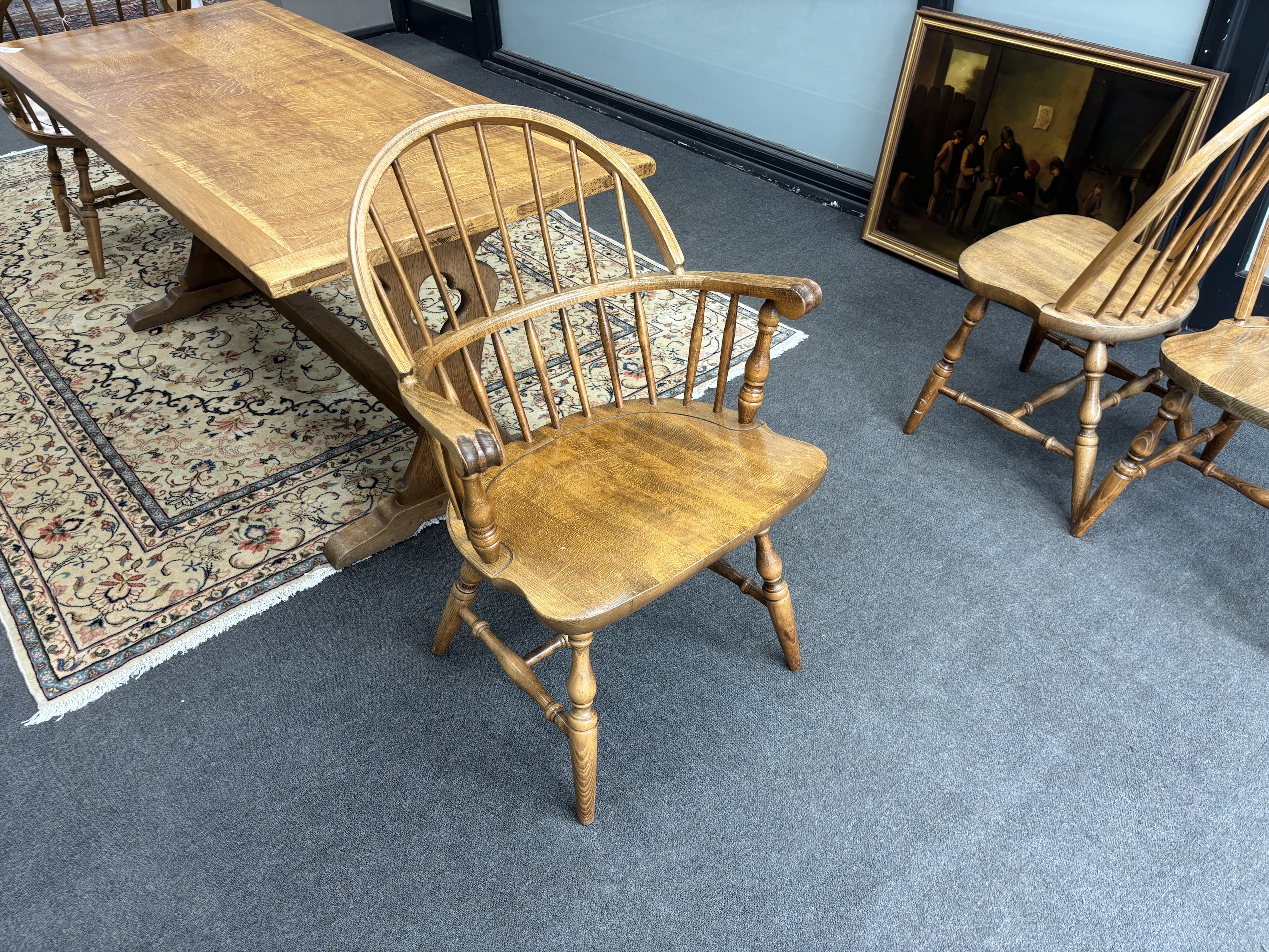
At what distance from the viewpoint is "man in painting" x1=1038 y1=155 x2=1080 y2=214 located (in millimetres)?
2539

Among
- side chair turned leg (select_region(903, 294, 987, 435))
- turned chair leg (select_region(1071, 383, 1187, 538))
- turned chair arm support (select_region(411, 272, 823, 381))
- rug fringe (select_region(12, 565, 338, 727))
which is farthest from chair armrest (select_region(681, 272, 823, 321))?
rug fringe (select_region(12, 565, 338, 727))

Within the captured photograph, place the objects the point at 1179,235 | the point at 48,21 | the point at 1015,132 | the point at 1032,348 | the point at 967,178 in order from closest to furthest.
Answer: the point at 1179,235 < the point at 1032,348 < the point at 1015,132 < the point at 967,178 < the point at 48,21

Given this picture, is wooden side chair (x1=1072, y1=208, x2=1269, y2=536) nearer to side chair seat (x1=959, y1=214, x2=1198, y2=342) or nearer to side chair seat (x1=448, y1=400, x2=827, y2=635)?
side chair seat (x1=959, y1=214, x2=1198, y2=342)

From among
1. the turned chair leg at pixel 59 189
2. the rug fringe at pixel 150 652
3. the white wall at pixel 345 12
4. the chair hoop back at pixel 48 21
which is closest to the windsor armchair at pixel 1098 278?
the rug fringe at pixel 150 652

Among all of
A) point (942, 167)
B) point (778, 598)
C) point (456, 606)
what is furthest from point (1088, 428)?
point (456, 606)

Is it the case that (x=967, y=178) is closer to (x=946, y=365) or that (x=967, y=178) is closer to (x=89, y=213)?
(x=946, y=365)

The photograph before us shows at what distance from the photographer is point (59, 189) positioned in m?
2.90

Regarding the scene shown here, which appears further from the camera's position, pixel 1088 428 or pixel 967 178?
pixel 967 178

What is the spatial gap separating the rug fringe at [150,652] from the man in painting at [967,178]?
2173 mm

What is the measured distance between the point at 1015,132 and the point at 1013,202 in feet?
0.65

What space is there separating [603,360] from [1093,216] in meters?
1.46

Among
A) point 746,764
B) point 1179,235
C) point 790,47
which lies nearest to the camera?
point 746,764

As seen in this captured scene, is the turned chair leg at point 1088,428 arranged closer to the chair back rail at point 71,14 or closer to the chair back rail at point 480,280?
the chair back rail at point 480,280

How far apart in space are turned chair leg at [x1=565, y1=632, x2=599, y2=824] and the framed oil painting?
2.07 m
